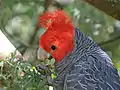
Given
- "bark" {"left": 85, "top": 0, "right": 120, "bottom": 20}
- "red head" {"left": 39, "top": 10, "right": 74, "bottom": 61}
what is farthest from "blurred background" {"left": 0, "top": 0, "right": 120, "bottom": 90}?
"red head" {"left": 39, "top": 10, "right": 74, "bottom": 61}

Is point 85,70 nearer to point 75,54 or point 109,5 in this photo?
point 75,54

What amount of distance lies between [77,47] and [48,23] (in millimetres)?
88

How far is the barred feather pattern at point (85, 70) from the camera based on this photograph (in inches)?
29.1

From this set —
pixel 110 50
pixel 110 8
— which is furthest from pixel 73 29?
pixel 110 50

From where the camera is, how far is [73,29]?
0.79 meters

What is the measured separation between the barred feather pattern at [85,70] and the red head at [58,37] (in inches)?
0.6

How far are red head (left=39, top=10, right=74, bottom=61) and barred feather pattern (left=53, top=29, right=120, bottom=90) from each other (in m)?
0.01

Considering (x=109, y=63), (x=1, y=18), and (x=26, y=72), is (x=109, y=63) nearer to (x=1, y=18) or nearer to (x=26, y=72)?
(x=26, y=72)

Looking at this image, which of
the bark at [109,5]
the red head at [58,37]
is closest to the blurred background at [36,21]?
the bark at [109,5]

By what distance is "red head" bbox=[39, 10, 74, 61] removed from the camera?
0.77 meters

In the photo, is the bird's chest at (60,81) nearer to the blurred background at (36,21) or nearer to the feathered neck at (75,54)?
the feathered neck at (75,54)

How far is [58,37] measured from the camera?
0.77 meters

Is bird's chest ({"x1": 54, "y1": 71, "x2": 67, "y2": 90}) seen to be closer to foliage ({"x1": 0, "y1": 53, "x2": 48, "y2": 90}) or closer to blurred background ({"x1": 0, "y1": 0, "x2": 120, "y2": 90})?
foliage ({"x1": 0, "y1": 53, "x2": 48, "y2": 90})

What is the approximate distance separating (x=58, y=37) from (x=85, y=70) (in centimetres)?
9
